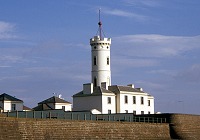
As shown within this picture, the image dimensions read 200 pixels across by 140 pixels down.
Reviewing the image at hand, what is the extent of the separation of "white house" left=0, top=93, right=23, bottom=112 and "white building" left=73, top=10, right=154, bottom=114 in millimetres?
10982

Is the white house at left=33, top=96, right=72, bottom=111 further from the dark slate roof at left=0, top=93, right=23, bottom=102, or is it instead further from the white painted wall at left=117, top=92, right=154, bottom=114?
the white painted wall at left=117, top=92, right=154, bottom=114

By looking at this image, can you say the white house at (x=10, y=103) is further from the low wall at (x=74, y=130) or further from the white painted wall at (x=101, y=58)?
the low wall at (x=74, y=130)

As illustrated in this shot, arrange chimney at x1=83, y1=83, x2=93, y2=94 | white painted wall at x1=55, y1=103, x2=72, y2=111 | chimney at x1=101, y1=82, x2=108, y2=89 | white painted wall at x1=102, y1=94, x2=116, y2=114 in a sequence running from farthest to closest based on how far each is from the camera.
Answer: chimney at x1=101, y1=82, x2=108, y2=89 → chimney at x1=83, y1=83, x2=93, y2=94 → white painted wall at x1=55, y1=103, x2=72, y2=111 → white painted wall at x1=102, y1=94, x2=116, y2=114

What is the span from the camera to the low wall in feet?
125

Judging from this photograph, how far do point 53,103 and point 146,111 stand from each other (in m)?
16.2

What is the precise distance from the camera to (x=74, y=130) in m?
44.8

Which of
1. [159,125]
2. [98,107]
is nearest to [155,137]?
[159,125]

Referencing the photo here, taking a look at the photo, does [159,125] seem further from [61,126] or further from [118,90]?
[118,90]

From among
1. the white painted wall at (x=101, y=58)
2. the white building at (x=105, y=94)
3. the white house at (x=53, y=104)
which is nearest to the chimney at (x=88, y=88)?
the white building at (x=105, y=94)

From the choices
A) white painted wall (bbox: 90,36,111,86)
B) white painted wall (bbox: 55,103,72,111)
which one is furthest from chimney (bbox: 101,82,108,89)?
white painted wall (bbox: 55,103,72,111)

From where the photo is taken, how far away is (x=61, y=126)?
4322cm

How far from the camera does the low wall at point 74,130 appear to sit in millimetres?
38109

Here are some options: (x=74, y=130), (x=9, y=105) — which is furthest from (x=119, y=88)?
(x=74, y=130)

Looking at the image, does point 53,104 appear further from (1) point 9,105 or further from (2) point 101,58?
(2) point 101,58
